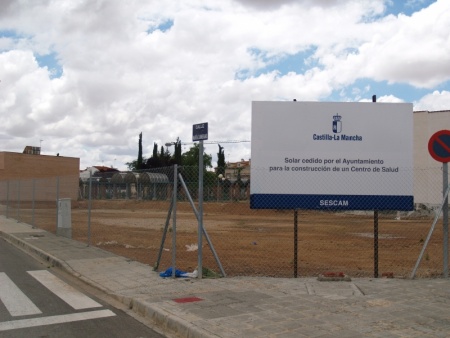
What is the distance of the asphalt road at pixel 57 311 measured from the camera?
19.7 ft

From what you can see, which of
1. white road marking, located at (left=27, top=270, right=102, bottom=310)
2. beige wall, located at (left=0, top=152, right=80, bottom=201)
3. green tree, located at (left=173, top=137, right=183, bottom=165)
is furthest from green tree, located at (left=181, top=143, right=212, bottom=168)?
white road marking, located at (left=27, top=270, right=102, bottom=310)

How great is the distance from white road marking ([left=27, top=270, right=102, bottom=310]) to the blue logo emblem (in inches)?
212

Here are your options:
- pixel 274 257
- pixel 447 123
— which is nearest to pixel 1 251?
pixel 274 257

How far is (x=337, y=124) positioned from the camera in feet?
30.3

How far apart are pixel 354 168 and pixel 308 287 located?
2659 mm

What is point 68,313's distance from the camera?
6910 millimetres

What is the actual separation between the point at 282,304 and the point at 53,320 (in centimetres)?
320

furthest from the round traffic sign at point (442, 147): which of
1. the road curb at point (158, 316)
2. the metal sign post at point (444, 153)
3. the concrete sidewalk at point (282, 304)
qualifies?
the road curb at point (158, 316)

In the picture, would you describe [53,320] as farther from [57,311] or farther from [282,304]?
[282,304]

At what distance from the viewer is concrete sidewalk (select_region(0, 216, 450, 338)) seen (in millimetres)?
5594

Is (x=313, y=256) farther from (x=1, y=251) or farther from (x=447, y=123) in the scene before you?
(x=447, y=123)

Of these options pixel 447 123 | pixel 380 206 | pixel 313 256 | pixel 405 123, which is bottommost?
pixel 313 256

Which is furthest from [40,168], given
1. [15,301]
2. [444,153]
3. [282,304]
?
[282,304]

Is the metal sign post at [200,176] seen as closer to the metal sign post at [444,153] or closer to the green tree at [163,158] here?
the metal sign post at [444,153]
